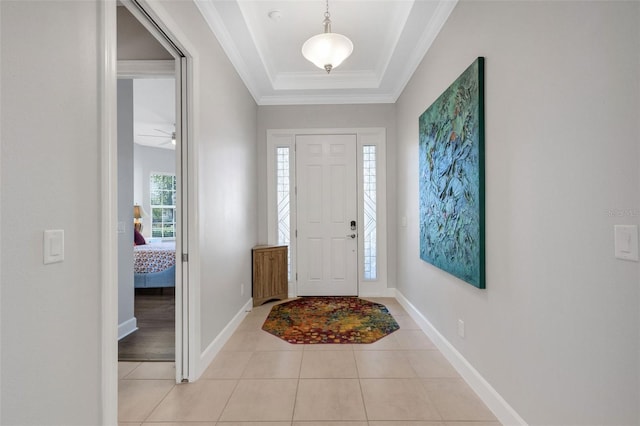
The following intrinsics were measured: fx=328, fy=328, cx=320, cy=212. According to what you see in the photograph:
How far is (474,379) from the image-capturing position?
2117 mm

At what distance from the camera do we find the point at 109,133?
55.6 inches

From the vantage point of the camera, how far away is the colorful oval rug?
3.10m

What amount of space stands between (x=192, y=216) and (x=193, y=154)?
1.45 ft

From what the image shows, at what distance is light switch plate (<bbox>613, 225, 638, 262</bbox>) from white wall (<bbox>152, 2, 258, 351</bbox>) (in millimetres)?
2253

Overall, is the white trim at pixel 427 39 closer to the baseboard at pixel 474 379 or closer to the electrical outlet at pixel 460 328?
the electrical outlet at pixel 460 328

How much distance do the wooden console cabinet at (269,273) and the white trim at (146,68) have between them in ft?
7.03

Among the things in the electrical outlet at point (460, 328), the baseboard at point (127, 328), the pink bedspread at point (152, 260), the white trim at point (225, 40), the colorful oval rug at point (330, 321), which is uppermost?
the white trim at point (225, 40)

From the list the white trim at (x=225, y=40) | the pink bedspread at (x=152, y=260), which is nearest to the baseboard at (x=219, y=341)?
the pink bedspread at (x=152, y=260)

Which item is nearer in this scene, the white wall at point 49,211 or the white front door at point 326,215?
the white wall at point 49,211

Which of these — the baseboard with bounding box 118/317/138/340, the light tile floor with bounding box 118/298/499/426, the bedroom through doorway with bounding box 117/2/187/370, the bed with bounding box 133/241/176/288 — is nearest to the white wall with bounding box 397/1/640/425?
the light tile floor with bounding box 118/298/499/426

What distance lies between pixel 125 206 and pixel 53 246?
232cm

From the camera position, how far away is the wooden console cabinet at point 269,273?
405 cm

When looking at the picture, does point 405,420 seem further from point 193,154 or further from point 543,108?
point 193,154

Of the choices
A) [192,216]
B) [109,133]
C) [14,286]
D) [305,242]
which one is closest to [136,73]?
[192,216]
